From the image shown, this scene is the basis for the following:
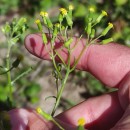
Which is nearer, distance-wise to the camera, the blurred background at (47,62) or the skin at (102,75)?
the skin at (102,75)

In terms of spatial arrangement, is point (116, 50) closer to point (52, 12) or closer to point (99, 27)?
point (99, 27)

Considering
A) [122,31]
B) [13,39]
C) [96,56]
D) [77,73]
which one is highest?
[13,39]

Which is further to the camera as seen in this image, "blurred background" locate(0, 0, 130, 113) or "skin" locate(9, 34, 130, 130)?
"blurred background" locate(0, 0, 130, 113)

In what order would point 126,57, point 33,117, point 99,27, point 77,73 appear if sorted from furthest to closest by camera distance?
point 99,27, point 77,73, point 126,57, point 33,117

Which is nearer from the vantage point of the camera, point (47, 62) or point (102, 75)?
point (102, 75)

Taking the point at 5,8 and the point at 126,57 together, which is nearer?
the point at 126,57

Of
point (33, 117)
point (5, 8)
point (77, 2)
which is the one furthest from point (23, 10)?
point (33, 117)

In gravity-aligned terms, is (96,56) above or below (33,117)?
above

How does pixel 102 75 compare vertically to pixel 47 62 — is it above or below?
above
